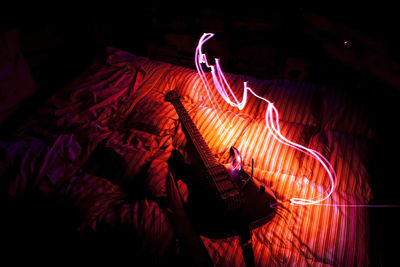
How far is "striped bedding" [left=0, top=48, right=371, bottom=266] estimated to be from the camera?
1.67m

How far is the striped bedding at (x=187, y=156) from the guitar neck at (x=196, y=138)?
0.43 ft

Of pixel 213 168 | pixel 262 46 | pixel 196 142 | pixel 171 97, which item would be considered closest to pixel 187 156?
pixel 196 142

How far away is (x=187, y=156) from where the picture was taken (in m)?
2.42

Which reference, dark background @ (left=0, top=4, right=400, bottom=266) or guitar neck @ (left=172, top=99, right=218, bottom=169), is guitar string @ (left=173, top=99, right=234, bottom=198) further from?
dark background @ (left=0, top=4, right=400, bottom=266)

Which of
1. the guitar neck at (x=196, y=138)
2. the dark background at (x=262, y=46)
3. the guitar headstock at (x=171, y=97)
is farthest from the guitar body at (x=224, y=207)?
the guitar headstock at (x=171, y=97)

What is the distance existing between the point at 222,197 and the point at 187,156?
2.61 feet

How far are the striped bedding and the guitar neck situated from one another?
0.43ft

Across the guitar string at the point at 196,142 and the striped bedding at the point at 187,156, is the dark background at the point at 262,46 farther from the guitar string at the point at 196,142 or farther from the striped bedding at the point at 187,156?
the guitar string at the point at 196,142

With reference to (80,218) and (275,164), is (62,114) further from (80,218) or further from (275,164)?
(275,164)

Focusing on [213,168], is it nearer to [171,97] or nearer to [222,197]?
[222,197]

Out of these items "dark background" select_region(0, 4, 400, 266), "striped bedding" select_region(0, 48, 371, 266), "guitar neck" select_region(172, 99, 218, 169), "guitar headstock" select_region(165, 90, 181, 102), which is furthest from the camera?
"guitar headstock" select_region(165, 90, 181, 102)

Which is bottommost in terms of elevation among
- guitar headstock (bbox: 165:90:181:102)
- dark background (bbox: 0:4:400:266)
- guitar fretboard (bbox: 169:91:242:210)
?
guitar fretboard (bbox: 169:91:242:210)

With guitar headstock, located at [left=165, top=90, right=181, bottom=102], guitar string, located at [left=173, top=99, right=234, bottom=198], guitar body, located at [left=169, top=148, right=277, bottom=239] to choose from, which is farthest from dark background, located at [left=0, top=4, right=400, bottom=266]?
guitar headstock, located at [left=165, top=90, right=181, bottom=102]

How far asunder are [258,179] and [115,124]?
1983 millimetres
